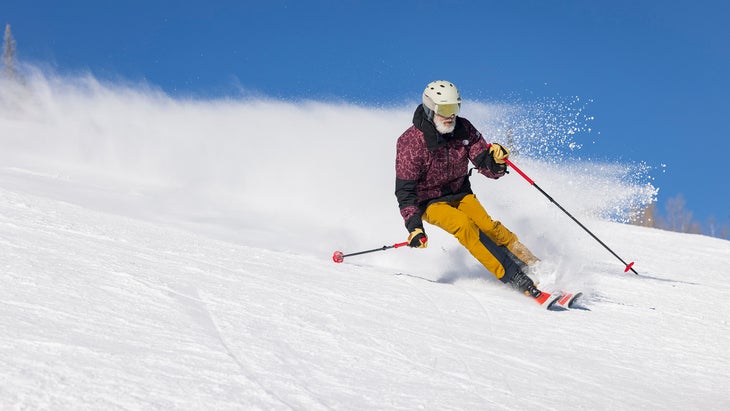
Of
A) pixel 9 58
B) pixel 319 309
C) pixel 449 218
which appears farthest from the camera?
pixel 9 58

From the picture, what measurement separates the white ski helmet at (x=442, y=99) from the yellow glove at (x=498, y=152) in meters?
0.56

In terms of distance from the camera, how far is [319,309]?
3752 mm

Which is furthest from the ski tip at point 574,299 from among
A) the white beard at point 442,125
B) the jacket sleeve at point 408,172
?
the white beard at point 442,125

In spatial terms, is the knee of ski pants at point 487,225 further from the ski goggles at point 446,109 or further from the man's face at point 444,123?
the ski goggles at point 446,109

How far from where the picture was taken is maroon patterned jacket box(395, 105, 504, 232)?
5984 millimetres

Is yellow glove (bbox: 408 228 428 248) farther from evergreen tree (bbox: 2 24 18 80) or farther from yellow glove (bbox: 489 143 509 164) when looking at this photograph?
evergreen tree (bbox: 2 24 18 80)

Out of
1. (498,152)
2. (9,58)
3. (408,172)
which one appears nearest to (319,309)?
(408,172)

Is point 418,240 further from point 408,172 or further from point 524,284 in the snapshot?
point 524,284

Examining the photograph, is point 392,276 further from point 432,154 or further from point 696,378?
point 696,378

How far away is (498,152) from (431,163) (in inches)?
24.9

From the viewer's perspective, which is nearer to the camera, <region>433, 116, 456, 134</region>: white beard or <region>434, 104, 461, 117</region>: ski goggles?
<region>434, 104, 461, 117</region>: ski goggles

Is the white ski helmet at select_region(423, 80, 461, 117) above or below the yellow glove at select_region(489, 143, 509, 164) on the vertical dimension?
above

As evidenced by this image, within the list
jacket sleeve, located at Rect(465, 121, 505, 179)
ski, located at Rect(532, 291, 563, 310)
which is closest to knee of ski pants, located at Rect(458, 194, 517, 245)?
jacket sleeve, located at Rect(465, 121, 505, 179)

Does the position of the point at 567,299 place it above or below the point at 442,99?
below
